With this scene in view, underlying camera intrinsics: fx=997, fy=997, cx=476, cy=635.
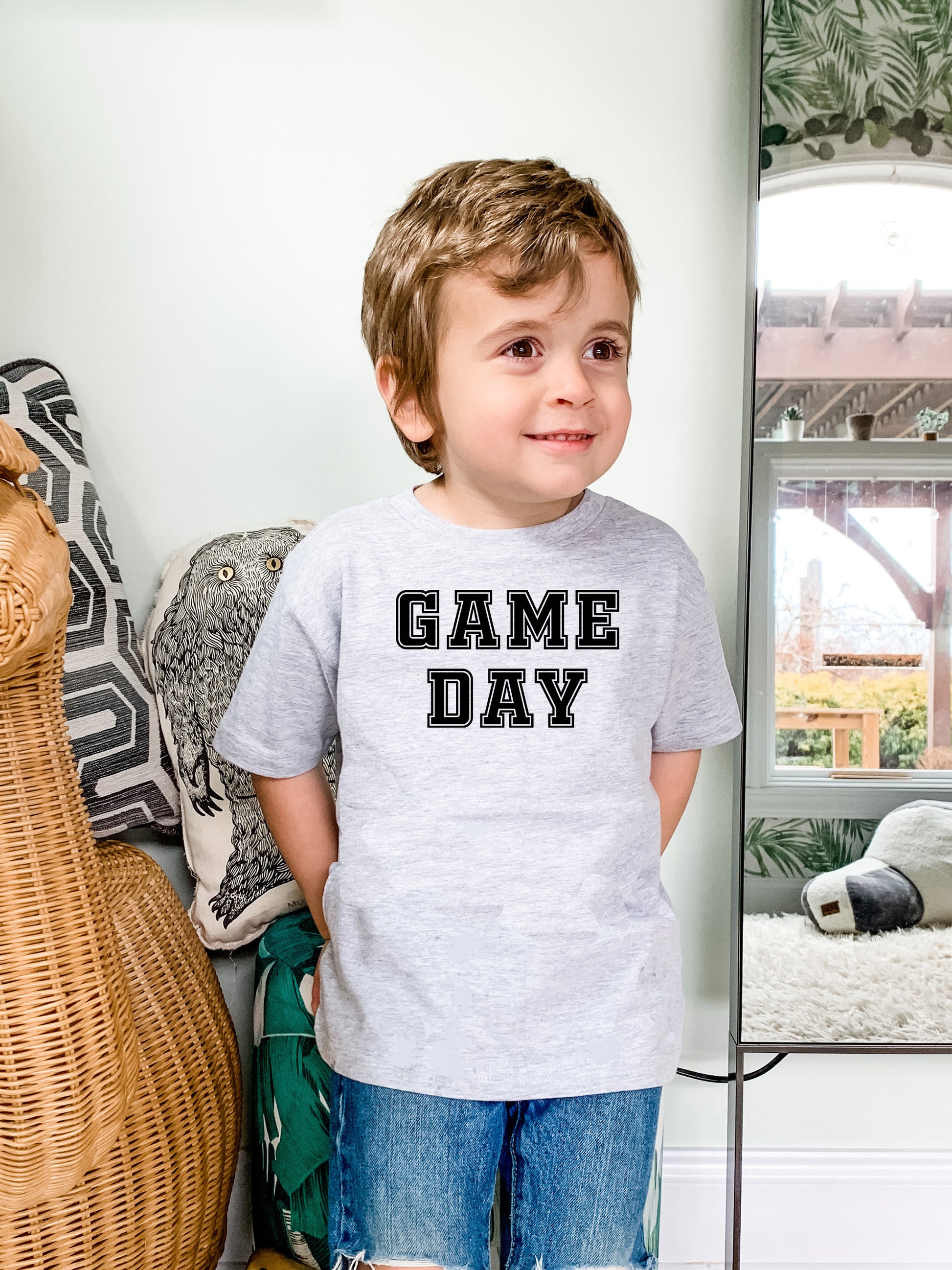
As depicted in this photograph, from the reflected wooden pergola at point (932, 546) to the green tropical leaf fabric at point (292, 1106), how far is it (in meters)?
0.78

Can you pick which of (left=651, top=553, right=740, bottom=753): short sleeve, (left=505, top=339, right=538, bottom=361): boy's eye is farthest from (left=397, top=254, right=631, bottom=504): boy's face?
(left=651, top=553, right=740, bottom=753): short sleeve

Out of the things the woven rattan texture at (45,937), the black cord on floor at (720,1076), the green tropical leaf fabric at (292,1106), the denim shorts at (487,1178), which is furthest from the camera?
the black cord on floor at (720,1076)

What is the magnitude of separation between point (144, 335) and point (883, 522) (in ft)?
3.14

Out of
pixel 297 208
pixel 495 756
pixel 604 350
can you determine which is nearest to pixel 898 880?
pixel 495 756

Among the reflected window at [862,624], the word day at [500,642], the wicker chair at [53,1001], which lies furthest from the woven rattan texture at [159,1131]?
the reflected window at [862,624]

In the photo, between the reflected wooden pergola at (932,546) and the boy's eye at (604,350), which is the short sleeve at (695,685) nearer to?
the boy's eye at (604,350)

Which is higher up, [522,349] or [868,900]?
[522,349]

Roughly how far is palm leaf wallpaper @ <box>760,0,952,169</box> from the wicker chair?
949 mm

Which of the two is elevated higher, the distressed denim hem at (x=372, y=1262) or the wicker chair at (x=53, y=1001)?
the wicker chair at (x=53, y=1001)

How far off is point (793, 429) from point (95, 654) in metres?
0.86

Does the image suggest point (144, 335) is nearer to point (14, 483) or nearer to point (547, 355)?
point (14, 483)

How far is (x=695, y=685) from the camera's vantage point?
2.99 feet

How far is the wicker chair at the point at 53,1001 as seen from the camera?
69 cm

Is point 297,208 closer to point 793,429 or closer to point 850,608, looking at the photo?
point 793,429
